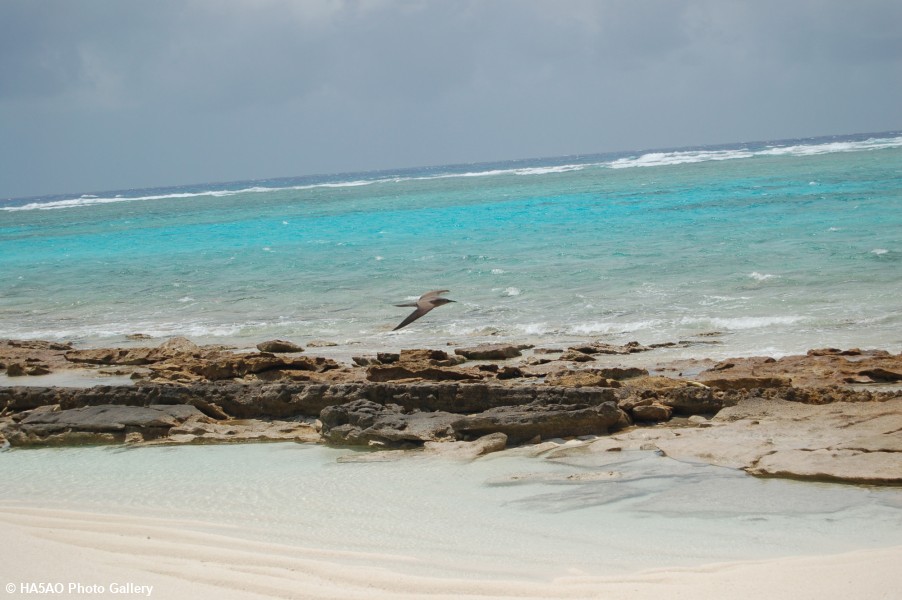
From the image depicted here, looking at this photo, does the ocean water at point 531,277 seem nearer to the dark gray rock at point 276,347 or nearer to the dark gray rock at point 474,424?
the dark gray rock at point 276,347

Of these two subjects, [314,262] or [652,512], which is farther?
[314,262]

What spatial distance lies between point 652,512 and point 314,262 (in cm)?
1717

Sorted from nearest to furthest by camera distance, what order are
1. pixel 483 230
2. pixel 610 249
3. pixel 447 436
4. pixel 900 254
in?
pixel 447 436, pixel 900 254, pixel 610 249, pixel 483 230

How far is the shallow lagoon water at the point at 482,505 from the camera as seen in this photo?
4316mm

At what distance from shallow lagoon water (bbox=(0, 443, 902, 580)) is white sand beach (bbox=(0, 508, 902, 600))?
0.56 feet

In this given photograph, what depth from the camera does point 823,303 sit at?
11625 millimetres

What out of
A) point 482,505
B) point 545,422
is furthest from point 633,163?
point 482,505

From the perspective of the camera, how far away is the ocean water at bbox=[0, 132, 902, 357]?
11.3m

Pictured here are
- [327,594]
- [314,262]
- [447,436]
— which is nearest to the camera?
[327,594]

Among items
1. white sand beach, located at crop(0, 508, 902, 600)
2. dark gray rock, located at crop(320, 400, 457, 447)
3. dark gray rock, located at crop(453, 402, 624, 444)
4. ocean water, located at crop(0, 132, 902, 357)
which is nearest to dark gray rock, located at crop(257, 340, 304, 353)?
ocean water, located at crop(0, 132, 902, 357)

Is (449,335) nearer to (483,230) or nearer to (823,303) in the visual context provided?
(823,303)

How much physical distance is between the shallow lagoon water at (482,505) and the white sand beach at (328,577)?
0.17 meters

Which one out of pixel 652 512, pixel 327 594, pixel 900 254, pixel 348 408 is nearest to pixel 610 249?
pixel 900 254

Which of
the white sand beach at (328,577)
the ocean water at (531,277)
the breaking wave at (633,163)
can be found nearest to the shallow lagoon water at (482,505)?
the white sand beach at (328,577)
